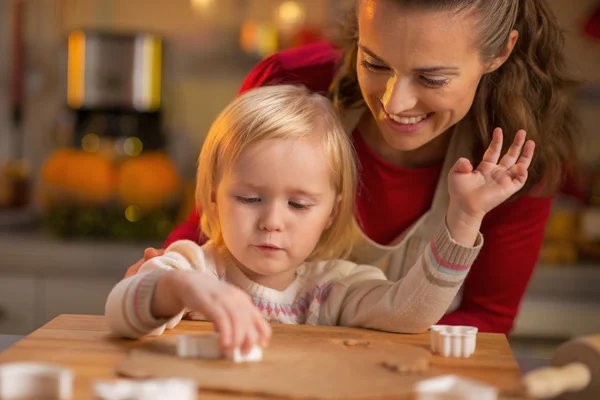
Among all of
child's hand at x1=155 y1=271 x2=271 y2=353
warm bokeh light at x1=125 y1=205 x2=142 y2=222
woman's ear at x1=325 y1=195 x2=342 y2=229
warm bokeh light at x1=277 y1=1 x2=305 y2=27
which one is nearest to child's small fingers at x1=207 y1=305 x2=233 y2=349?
child's hand at x1=155 y1=271 x2=271 y2=353

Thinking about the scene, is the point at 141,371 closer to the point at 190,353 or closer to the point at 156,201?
the point at 190,353

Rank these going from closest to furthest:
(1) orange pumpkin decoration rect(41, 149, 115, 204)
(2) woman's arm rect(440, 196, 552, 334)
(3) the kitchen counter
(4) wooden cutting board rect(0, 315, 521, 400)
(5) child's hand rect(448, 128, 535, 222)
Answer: (4) wooden cutting board rect(0, 315, 521, 400), (5) child's hand rect(448, 128, 535, 222), (2) woman's arm rect(440, 196, 552, 334), (3) the kitchen counter, (1) orange pumpkin decoration rect(41, 149, 115, 204)

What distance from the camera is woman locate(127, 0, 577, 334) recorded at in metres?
1.27

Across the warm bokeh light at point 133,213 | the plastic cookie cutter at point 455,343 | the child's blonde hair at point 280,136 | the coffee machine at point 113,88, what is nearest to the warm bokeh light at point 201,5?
the coffee machine at point 113,88

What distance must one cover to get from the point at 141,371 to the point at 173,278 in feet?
0.50

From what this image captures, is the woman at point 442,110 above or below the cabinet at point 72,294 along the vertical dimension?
above

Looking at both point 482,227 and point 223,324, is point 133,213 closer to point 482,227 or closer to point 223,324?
point 482,227

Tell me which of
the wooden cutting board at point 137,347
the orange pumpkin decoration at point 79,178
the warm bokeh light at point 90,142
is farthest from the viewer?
the warm bokeh light at point 90,142

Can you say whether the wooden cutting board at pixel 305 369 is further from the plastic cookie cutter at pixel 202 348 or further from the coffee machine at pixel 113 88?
the coffee machine at pixel 113 88

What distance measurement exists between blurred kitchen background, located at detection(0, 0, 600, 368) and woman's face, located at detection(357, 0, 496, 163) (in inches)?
50.1

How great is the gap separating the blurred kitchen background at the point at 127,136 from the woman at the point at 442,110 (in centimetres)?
105

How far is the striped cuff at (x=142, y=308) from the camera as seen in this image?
40.5 inches

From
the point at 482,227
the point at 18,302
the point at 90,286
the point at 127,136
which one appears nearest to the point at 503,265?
the point at 482,227

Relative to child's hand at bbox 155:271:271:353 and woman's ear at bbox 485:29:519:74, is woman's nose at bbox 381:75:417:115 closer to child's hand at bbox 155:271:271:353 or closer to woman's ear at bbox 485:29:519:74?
woman's ear at bbox 485:29:519:74
